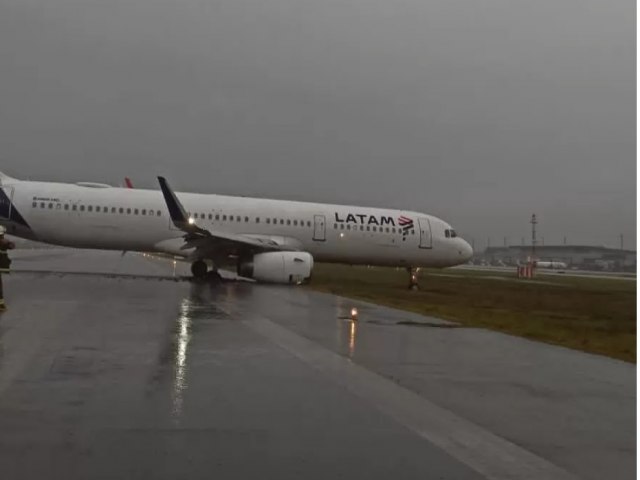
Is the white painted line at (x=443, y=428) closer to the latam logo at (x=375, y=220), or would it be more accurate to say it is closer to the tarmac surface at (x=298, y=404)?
the tarmac surface at (x=298, y=404)

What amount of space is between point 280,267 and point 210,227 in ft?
16.0

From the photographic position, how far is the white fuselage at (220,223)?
29.8m

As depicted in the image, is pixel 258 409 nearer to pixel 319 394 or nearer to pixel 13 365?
pixel 319 394

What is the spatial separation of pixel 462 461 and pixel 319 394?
246 centimetres

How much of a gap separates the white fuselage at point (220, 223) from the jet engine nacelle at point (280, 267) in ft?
8.84

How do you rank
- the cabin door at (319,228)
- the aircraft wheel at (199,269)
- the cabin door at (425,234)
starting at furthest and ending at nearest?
the cabin door at (425,234)
the cabin door at (319,228)
the aircraft wheel at (199,269)

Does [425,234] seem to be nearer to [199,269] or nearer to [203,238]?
[199,269]

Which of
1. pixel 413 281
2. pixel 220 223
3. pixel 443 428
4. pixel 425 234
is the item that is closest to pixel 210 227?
pixel 220 223

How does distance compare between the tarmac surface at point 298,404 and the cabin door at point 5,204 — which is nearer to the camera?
the tarmac surface at point 298,404

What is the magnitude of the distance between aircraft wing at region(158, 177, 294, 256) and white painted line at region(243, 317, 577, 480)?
715 inches

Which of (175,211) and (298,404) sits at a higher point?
(175,211)

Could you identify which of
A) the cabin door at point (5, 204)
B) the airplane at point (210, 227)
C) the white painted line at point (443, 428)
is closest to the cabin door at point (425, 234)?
the airplane at point (210, 227)

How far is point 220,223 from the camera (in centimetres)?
3133

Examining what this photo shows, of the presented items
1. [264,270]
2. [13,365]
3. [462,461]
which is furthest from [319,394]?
[264,270]
